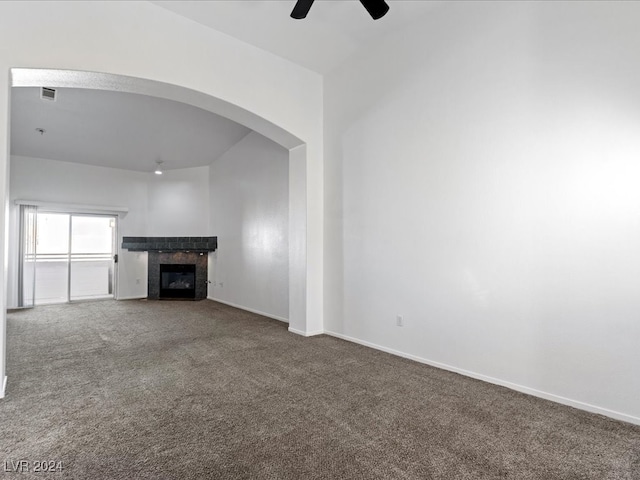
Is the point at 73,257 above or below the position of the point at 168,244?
below

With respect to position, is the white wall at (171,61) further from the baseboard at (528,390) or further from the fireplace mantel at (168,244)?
the fireplace mantel at (168,244)

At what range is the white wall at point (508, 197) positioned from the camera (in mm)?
2418

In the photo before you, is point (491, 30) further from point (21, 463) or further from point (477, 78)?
point (21, 463)

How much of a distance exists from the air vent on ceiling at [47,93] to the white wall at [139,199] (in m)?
3.69

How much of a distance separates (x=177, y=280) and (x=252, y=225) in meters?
3.08

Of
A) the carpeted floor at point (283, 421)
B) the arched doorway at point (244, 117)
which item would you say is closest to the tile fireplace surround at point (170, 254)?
the arched doorway at point (244, 117)

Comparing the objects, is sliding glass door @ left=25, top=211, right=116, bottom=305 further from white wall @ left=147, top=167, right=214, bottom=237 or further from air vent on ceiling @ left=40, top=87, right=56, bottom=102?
air vent on ceiling @ left=40, top=87, right=56, bottom=102

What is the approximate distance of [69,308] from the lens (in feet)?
22.2

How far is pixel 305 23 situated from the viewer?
374 cm

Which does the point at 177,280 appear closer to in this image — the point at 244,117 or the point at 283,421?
the point at 244,117

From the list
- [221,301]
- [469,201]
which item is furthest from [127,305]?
[469,201]

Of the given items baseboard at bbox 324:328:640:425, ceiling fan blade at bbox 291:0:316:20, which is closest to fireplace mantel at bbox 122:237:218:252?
baseboard at bbox 324:328:640:425

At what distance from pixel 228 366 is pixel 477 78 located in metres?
3.62

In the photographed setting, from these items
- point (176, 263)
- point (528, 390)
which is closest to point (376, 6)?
point (528, 390)
